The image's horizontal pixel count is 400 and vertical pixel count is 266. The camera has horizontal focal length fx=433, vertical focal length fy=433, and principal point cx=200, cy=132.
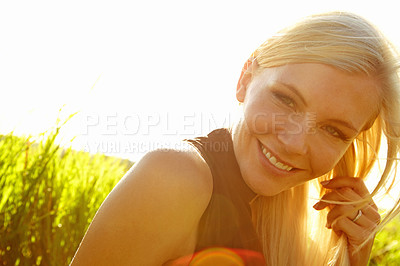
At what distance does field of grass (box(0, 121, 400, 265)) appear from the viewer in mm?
1820

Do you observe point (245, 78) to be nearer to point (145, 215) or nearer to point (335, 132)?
point (335, 132)

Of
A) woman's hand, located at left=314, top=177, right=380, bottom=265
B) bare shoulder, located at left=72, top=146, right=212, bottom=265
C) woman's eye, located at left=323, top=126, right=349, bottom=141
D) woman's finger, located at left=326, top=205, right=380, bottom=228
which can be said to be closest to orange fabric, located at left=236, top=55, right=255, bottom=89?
woman's eye, located at left=323, top=126, right=349, bottom=141

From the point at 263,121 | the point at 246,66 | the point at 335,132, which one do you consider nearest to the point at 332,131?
the point at 335,132

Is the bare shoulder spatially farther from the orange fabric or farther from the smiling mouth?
the orange fabric

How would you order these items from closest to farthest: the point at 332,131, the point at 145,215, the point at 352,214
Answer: the point at 145,215 → the point at 332,131 → the point at 352,214

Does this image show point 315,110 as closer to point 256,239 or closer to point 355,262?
point 256,239

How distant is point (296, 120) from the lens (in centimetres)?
146

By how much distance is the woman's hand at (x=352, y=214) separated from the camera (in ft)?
6.59

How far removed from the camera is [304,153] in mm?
1481

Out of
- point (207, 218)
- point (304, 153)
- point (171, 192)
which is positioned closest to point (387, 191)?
point (304, 153)

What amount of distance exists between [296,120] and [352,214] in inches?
31.4

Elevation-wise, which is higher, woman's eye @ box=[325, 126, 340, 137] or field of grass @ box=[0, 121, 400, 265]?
woman's eye @ box=[325, 126, 340, 137]

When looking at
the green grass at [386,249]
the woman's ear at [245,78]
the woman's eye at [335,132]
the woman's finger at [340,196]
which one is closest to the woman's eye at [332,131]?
the woman's eye at [335,132]

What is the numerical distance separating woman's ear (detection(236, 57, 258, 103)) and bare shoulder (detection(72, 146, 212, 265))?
19.1 inches
